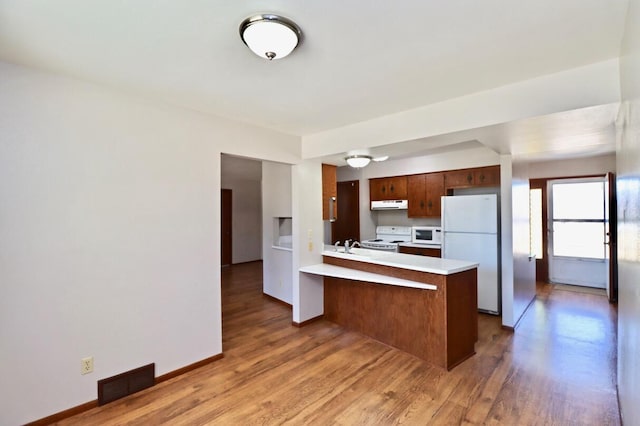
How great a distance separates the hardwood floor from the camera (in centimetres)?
216

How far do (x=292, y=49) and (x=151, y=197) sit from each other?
1.76 meters

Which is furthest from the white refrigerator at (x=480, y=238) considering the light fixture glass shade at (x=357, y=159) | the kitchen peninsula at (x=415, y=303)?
the light fixture glass shade at (x=357, y=159)

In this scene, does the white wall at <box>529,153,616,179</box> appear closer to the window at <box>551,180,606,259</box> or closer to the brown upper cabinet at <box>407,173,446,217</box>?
the window at <box>551,180,606,259</box>

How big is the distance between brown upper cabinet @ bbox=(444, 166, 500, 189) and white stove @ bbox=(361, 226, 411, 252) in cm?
125

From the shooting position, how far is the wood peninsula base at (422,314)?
284 cm

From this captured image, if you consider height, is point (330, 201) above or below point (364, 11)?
below

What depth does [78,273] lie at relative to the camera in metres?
2.22

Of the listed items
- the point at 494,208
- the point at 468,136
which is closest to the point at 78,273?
the point at 468,136

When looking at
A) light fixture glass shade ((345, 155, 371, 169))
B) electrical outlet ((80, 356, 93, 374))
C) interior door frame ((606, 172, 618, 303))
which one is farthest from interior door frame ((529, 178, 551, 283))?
electrical outlet ((80, 356, 93, 374))

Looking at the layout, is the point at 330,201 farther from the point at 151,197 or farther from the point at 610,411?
the point at 610,411

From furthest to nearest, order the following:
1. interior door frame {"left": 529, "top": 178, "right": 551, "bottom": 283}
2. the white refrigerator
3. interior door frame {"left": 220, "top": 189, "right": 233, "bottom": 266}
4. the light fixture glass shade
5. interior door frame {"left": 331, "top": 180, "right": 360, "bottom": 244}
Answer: interior door frame {"left": 220, "top": 189, "right": 233, "bottom": 266}
interior door frame {"left": 331, "top": 180, "right": 360, "bottom": 244}
interior door frame {"left": 529, "top": 178, "right": 551, "bottom": 283}
the white refrigerator
the light fixture glass shade

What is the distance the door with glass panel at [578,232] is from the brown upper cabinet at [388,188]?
289 cm

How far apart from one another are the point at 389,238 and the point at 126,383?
4.77 meters

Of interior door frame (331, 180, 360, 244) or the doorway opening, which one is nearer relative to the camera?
the doorway opening
